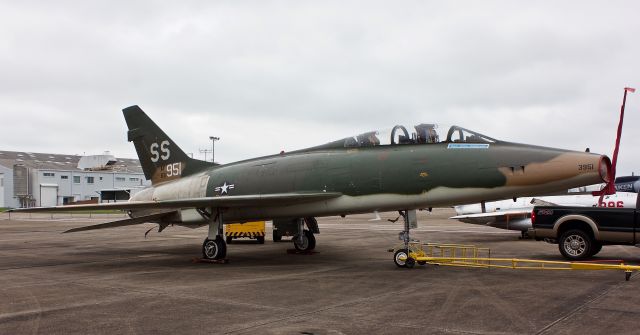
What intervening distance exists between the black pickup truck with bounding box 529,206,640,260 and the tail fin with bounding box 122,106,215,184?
31.0 ft

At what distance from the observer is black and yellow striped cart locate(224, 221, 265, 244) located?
63.5 ft

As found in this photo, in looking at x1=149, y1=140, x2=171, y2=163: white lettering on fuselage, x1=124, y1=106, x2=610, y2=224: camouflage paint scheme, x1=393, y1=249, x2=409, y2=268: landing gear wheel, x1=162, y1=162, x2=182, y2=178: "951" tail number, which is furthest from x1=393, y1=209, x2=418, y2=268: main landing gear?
x1=149, y1=140, x2=171, y2=163: white lettering on fuselage

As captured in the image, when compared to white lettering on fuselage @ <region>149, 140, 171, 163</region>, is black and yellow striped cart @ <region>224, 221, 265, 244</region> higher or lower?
lower

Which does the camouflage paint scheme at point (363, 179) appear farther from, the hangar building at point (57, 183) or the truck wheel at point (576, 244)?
the hangar building at point (57, 183)

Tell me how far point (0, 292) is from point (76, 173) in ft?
256

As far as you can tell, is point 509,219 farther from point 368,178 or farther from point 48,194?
point 48,194

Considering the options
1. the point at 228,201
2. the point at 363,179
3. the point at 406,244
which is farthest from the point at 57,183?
the point at 406,244

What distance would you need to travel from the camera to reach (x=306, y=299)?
25.3 feet

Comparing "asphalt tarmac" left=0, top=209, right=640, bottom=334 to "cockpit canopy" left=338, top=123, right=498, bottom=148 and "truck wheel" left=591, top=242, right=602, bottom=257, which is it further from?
"cockpit canopy" left=338, top=123, right=498, bottom=148

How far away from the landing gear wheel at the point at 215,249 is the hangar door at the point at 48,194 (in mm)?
72557

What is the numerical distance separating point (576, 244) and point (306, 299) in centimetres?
834

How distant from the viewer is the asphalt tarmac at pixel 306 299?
5988mm

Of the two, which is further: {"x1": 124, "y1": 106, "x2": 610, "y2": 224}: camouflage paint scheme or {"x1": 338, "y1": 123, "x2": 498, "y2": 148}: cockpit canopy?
{"x1": 338, "y1": 123, "x2": 498, "y2": 148}: cockpit canopy

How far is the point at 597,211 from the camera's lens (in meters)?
12.5
